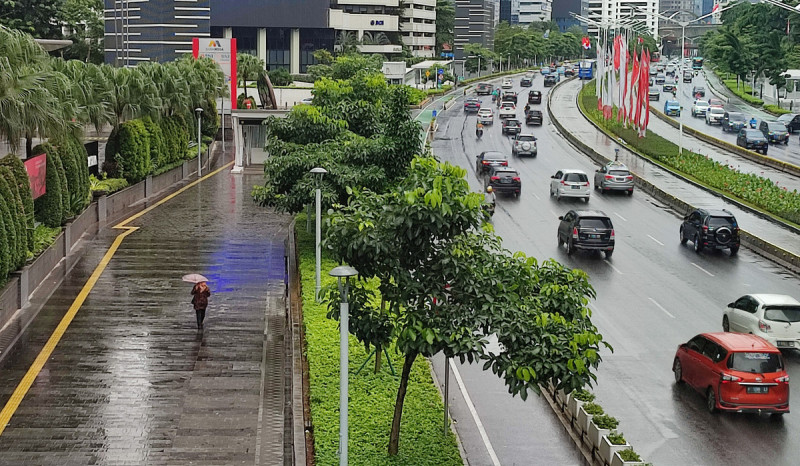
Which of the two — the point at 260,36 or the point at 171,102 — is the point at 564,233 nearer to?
the point at 171,102

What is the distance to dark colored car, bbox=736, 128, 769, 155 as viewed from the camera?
7050cm

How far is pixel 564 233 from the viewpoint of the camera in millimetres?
39688

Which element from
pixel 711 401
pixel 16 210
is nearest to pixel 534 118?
pixel 16 210

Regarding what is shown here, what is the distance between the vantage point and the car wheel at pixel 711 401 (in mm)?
21406

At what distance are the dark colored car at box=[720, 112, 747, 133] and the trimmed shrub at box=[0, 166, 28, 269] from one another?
66.3m

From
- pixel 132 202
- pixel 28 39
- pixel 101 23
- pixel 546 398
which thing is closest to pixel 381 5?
pixel 101 23

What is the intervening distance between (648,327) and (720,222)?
11.9 meters

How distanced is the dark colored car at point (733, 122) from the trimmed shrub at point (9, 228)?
6706cm

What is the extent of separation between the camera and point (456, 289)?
16234 mm

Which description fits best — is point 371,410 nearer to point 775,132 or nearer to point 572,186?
point 572,186

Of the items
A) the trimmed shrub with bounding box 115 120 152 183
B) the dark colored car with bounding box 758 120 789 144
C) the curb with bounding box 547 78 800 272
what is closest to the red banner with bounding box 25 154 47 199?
the trimmed shrub with bounding box 115 120 152 183

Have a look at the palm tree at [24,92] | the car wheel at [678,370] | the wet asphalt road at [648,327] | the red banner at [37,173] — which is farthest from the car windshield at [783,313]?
the red banner at [37,173]

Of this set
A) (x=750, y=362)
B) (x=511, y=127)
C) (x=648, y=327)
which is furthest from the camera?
(x=511, y=127)

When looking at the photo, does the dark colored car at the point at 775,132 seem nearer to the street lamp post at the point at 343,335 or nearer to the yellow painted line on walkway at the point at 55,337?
the yellow painted line on walkway at the point at 55,337
